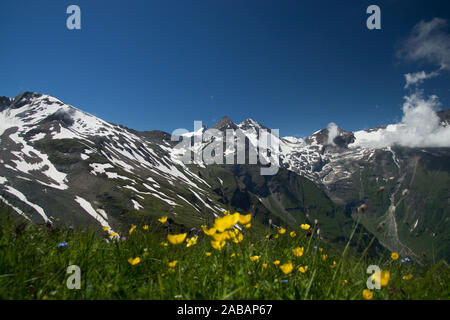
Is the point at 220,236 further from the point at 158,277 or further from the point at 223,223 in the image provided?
the point at 158,277

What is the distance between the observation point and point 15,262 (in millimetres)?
3170

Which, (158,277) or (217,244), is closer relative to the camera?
(158,277)

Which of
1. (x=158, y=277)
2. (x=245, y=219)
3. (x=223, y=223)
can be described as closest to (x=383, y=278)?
(x=245, y=219)

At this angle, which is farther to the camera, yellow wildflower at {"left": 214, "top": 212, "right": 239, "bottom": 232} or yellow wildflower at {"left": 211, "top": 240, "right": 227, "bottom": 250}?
Answer: yellow wildflower at {"left": 211, "top": 240, "right": 227, "bottom": 250}

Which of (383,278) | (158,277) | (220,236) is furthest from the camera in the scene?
(220,236)

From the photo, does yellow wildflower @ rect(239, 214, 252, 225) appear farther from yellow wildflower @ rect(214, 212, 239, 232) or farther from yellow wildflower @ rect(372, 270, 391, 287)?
yellow wildflower @ rect(372, 270, 391, 287)

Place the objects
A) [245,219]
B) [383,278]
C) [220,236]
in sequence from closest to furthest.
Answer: [383,278]
[220,236]
[245,219]

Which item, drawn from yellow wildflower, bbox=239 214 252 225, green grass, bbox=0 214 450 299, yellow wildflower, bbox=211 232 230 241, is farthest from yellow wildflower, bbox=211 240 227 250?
yellow wildflower, bbox=239 214 252 225

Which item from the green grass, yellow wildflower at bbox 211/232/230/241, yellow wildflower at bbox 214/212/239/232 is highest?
yellow wildflower at bbox 214/212/239/232

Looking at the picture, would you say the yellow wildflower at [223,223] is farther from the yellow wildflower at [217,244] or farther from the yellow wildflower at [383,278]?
the yellow wildflower at [383,278]

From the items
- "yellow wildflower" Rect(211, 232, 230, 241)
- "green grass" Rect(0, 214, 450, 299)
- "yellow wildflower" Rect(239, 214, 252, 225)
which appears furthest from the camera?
"yellow wildflower" Rect(239, 214, 252, 225)

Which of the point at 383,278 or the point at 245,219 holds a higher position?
the point at 245,219
